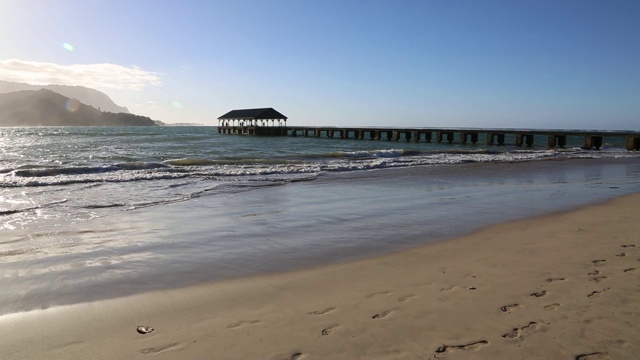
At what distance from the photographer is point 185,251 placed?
5.86m

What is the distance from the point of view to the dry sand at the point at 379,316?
3018 mm

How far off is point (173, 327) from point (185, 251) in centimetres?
253

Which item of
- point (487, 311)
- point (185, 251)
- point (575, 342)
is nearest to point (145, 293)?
point (185, 251)

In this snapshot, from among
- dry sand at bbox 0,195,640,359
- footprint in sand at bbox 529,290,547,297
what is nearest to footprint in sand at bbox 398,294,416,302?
dry sand at bbox 0,195,640,359

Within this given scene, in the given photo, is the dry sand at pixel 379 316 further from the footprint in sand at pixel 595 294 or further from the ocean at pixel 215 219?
the ocean at pixel 215 219

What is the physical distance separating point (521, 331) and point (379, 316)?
1065 mm

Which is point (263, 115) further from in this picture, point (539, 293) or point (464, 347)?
point (464, 347)

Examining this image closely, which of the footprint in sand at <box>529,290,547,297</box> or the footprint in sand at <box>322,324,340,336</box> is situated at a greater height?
the footprint in sand at <box>529,290,547,297</box>

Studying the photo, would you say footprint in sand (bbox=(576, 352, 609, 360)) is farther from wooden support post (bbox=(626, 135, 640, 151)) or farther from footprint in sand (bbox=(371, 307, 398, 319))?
wooden support post (bbox=(626, 135, 640, 151))

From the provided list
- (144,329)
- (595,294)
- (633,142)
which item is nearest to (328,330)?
(144,329)

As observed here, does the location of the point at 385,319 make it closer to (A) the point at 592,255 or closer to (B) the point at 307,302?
(B) the point at 307,302

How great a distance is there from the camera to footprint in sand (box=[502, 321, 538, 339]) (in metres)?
3.17

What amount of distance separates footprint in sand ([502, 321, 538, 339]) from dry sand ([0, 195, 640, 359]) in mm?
11

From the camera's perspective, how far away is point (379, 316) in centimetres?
358
